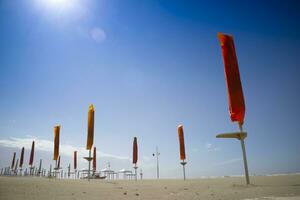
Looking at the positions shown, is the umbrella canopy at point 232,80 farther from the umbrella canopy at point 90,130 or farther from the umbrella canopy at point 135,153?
the umbrella canopy at point 135,153

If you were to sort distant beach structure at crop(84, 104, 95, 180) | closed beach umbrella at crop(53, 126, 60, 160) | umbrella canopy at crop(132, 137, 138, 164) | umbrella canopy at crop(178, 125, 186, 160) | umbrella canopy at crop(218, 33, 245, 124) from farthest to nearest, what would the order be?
umbrella canopy at crop(132, 137, 138, 164) < umbrella canopy at crop(178, 125, 186, 160) < closed beach umbrella at crop(53, 126, 60, 160) < distant beach structure at crop(84, 104, 95, 180) < umbrella canopy at crop(218, 33, 245, 124)

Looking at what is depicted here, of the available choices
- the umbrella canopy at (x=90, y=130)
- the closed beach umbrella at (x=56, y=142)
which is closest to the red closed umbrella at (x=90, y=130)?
the umbrella canopy at (x=90, y=130)

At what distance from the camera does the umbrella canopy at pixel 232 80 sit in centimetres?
609

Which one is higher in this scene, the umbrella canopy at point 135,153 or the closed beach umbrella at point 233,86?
the closed beach umbrella at point 233,86

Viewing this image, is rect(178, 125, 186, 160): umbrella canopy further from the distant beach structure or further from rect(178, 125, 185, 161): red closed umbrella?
the distant beach structure

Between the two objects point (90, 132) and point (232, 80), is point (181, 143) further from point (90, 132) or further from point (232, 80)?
point (232, 80)

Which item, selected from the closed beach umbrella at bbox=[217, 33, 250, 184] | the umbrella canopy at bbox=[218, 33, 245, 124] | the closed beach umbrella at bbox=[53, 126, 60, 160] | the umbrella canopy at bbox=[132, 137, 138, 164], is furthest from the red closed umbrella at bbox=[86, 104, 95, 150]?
the umbrella canopy at bbox=[132, 137, 138, 164]

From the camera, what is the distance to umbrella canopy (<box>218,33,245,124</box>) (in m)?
6.09

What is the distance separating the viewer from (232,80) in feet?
20.8

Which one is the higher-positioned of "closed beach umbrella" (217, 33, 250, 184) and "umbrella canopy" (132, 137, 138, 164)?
"closed beach umbrella" (217, 33, 250, 184)

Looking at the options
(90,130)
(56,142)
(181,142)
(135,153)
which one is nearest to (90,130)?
(90,130)

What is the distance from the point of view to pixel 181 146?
14359 millimetres

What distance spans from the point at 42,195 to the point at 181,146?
1066 centimetres

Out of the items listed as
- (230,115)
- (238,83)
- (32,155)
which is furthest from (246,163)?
(32,155)
